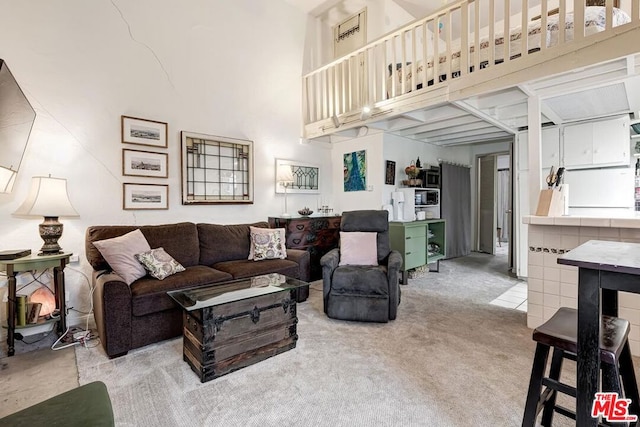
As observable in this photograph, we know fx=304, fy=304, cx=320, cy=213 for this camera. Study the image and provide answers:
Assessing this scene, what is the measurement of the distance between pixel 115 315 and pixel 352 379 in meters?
1.74

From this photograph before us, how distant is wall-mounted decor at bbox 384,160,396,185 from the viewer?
4512 millimetres

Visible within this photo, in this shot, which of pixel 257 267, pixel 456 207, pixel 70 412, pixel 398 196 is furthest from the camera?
pixel 456 207

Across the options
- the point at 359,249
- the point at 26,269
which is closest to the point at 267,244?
the point at 359,249

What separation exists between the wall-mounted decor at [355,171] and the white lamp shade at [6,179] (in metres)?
3.81

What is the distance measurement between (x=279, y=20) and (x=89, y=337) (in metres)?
4.48

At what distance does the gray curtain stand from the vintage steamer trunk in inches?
166

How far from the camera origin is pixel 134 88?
3.20 m

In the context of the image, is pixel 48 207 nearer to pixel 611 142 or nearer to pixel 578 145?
pixel 578 145

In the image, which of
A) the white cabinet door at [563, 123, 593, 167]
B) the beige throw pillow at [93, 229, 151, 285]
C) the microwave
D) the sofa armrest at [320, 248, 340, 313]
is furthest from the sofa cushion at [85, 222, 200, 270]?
the white cabinet door at [563, 123, 593, 167]

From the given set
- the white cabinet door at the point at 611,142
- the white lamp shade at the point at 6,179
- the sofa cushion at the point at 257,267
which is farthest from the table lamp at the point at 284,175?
the white cabinet door at the point at 611,142

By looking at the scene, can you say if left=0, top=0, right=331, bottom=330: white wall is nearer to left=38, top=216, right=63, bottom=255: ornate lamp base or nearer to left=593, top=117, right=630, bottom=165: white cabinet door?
left=38, top=216, right=63, bottom=255: ornate lamp base

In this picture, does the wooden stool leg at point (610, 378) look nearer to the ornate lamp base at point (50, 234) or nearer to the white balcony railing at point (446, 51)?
the white balcony railing at point (446, 51)

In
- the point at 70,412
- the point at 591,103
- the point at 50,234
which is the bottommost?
the point at 70,412

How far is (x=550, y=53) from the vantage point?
2.42 m
